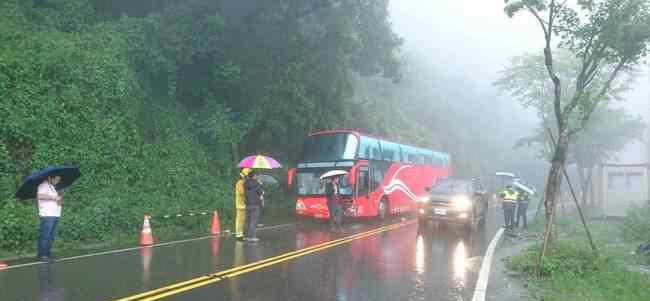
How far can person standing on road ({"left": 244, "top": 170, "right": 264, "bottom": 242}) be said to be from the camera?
44.4 ft

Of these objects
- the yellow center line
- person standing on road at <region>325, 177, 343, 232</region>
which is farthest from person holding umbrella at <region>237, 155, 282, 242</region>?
person standing on road at <region>325, 177, 343, 232</region>

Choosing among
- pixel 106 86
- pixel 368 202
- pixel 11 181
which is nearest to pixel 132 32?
pixel 106 86

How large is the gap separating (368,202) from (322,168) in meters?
2.49

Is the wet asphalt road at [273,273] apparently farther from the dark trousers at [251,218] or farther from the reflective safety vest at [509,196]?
the reflective safety vest at [509,196]

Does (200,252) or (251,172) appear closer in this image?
(200,252)

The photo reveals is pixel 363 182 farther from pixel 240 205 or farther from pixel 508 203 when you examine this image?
pixel 240 205

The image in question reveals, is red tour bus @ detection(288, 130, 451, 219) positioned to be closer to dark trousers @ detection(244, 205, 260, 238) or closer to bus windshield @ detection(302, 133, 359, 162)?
bus windshield @ detection(302, 133, 359, 162)

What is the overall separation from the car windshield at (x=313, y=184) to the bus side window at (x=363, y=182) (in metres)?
0.52

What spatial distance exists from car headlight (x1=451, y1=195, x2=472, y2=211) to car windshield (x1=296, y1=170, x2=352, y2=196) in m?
4.18

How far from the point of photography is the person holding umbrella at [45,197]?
33.8 feet

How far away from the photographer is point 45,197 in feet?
34.1

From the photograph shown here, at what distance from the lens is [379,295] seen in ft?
25.0

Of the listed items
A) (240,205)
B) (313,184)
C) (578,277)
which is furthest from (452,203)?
(578,277)

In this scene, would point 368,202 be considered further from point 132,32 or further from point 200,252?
point 132,32
